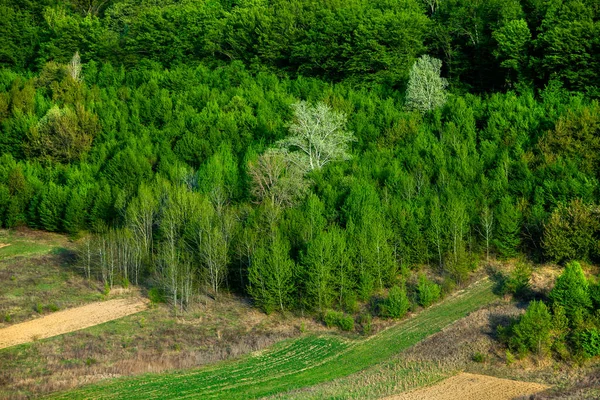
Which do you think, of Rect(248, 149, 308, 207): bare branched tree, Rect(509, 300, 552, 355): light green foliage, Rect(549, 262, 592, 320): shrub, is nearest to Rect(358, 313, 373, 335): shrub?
Rect(509, 300, 552, 355): light green foliage

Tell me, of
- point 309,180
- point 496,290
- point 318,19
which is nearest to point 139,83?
point 318,19

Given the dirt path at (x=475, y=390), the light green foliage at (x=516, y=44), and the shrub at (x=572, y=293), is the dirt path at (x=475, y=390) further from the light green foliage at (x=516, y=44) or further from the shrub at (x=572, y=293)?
the light green foliage at (x=516, y=44)

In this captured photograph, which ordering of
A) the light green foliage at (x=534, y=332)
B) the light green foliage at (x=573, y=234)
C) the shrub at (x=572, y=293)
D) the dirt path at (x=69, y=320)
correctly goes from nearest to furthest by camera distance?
the light green foliage at (x=534, y=332) → the shrub at (x=572, y=293) → the dirt path at (x=69, y=320) → the light green foliage at (x=573, y=234)

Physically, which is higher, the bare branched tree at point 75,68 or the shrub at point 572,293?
the bare branched tree at point 75,68

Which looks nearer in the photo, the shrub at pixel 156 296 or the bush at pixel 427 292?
the bush at pixel 427 292

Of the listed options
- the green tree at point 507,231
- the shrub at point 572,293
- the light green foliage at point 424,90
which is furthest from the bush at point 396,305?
the light green foliage at point 424,90

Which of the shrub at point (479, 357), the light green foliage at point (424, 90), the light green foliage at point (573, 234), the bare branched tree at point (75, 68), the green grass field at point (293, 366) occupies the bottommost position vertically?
the green grass field at point (293, 366)

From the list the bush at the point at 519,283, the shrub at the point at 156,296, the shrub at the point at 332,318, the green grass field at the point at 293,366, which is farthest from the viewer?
the shrub at the point at 156,296
